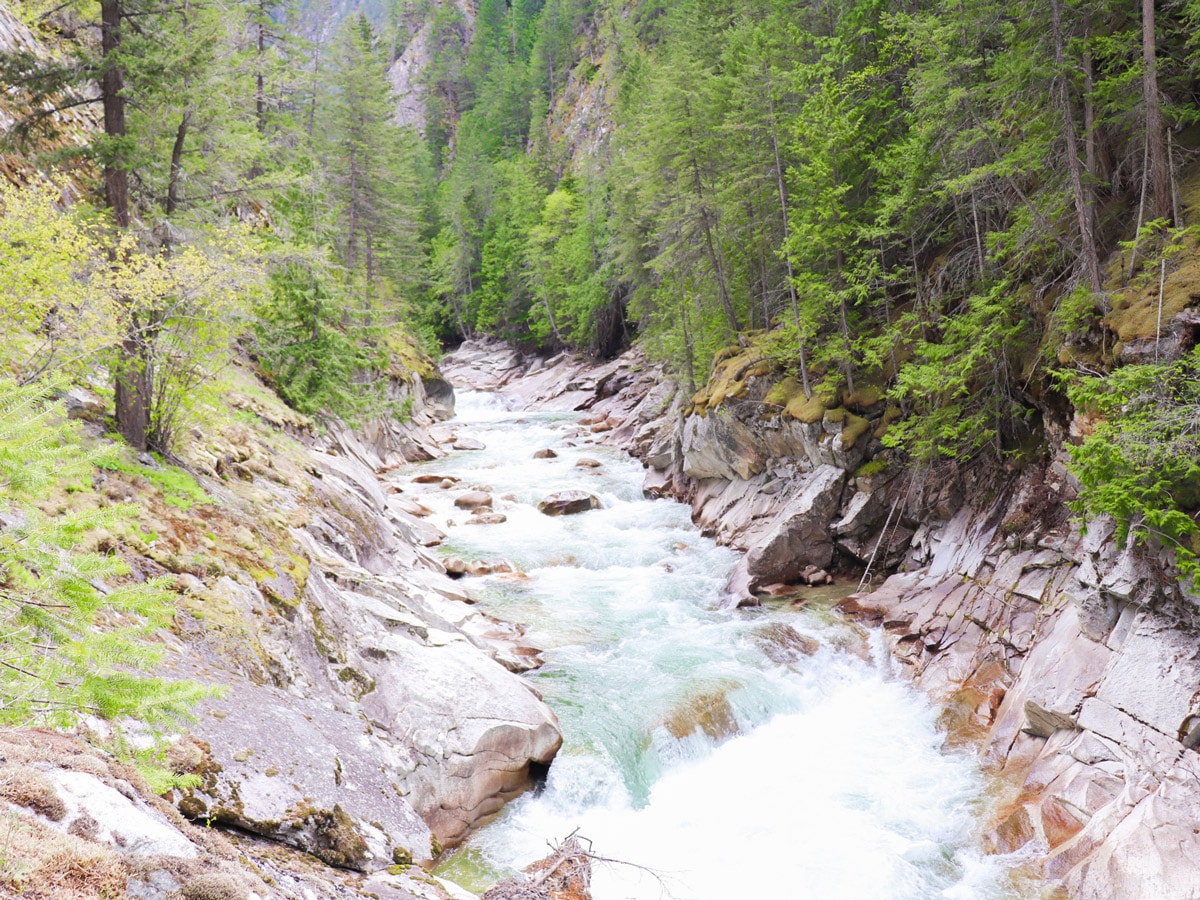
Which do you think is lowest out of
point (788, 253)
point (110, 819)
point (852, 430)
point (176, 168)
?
point (852, 430)

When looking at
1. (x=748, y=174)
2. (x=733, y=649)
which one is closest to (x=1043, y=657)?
(x=733, y=649)

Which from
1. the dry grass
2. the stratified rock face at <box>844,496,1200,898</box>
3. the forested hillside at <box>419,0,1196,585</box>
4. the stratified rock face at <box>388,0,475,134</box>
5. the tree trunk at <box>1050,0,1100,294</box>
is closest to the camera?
the dry grass

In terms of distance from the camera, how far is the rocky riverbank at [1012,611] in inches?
314

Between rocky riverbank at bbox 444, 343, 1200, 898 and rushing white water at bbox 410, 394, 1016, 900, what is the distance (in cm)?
88

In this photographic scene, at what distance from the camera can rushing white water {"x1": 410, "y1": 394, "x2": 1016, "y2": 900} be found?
853cm

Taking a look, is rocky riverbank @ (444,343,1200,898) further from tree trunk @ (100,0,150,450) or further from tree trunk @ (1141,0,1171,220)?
tree trunk @ (100,0,150,450)

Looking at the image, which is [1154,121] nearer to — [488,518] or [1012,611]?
[1012,611]

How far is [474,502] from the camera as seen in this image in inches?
915

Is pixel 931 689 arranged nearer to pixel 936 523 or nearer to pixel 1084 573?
pixel 1084 573

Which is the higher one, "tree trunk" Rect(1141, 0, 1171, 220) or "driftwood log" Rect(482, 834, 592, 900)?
"tree trunk" Rect(1141, 0, 1171, 220)

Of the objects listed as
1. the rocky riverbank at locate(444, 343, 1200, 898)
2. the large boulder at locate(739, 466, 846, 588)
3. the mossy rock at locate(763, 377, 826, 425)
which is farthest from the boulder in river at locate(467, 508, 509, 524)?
the mossy rock at locate(763, 377, 826, 425)

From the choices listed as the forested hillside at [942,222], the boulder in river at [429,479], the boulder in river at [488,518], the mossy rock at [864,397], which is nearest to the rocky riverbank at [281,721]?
the boulder in river at [488,518]

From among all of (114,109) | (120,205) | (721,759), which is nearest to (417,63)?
(114,109)

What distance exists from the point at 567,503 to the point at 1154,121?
17424 millimetres
